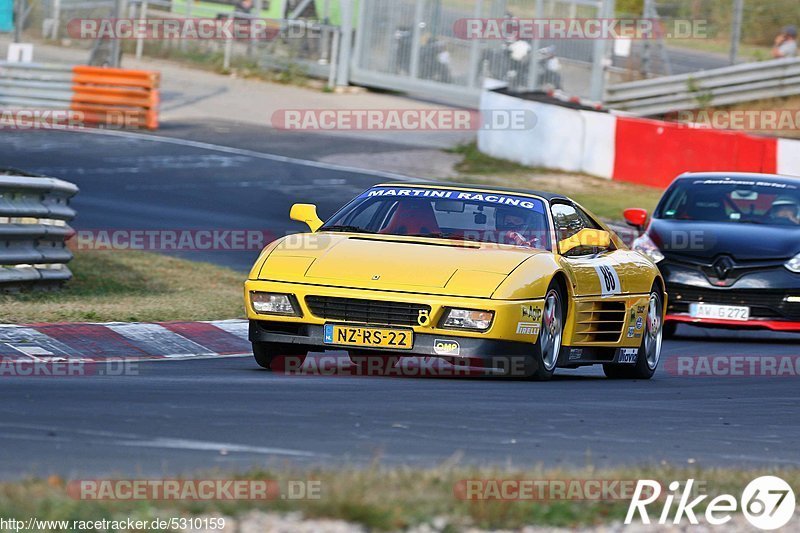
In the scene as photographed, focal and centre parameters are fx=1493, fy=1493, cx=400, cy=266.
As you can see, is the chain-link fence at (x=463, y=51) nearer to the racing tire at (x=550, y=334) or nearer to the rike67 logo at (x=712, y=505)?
the racing tire at (x=550, y=334)

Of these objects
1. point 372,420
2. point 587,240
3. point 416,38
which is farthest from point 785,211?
point 416,38

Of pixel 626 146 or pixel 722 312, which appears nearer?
pixel 722 312

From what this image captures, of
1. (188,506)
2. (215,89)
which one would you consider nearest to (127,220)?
(188,506)

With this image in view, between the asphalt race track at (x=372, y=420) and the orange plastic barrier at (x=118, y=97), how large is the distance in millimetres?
19523

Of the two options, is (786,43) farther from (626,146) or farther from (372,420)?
(372,420)

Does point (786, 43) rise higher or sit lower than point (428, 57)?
higher

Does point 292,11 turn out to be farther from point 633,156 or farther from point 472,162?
point 633,156

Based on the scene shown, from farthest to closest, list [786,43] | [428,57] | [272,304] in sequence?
1. [428,57]
2. [786,43]
3. [272,304]

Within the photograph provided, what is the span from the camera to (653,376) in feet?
36.0

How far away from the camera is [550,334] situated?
915cm

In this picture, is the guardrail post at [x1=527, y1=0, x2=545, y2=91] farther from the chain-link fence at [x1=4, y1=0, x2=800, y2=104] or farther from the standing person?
the standing person

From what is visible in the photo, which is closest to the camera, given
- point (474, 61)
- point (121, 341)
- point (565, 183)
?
point (121, 341)

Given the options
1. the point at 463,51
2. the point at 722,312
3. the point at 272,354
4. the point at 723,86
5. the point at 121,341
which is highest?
the point at 463,51

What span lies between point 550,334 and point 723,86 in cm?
2456
